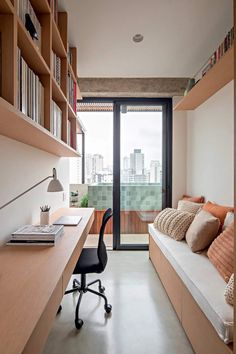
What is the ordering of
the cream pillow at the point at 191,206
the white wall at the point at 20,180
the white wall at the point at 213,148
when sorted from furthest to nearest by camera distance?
the cream pillow at the point at 191,206 < the white wall at the point at 213,148 < the white wall at the point at 20,180

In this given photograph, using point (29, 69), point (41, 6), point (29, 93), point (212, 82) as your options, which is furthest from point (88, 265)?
point (212, 82)

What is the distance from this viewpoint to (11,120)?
115cm

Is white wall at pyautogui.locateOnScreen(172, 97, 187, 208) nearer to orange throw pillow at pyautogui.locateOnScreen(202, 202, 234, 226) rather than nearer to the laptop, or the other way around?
orange throw pillow at pyautogui.locateOnScreen(202, 202, 234, 226)

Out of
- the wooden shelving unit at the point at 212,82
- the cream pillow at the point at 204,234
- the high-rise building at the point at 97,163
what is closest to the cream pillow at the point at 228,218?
the cream pillow at the point at 204,234

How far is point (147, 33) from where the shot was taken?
2.60m

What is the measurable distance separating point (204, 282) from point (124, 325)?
832mm

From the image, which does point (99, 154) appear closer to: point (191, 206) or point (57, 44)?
point (191, 206)

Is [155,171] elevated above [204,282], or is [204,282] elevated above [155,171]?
[155,171]

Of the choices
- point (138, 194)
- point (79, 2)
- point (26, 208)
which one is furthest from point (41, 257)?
point (138, 194)

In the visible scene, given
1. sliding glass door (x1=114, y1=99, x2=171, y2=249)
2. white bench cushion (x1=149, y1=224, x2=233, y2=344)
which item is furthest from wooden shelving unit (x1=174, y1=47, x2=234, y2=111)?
white bench cushion (x1=149, y1=224, x2=233, y2=344)

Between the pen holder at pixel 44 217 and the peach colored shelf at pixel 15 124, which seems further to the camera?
the pen holder at pixel 44 217

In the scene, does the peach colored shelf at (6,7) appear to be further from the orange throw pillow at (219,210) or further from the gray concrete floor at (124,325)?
the orange throw pillow at (219,210)

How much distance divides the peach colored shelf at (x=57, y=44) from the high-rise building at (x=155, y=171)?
234cm

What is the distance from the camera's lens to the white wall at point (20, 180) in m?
1.54
